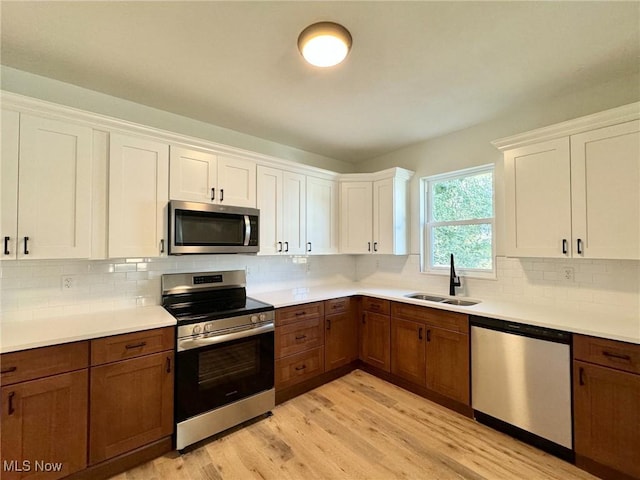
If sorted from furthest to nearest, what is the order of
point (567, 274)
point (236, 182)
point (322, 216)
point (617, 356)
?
point (322, 216)
point (236, 182)
point (567, 274)
point (617, 356)

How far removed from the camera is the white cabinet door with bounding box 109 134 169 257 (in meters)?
2.13

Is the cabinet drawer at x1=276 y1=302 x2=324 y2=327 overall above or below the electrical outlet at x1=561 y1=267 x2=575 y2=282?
below

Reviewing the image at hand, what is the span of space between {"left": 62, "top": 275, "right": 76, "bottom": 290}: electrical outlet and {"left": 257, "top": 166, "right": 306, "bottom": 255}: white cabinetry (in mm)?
1503

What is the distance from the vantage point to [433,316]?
267 centimetres

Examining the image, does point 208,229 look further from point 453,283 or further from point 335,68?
point 453,283

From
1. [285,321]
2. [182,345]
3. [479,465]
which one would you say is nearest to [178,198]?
[182,345]

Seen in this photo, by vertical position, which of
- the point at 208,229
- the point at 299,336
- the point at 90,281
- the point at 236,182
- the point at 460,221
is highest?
the point at 236,182

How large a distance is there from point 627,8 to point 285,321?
3051mm

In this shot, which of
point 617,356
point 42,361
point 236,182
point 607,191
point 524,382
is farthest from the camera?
point 236,182

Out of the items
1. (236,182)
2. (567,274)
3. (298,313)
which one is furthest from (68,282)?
(567,274)

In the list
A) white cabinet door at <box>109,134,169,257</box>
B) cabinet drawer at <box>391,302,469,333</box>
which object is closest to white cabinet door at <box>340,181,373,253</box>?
cabinet drawer at <box>391,302,469,333</box>

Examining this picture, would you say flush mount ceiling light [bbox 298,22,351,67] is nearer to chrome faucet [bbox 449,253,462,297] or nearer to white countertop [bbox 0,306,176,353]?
white countertop [bbox 0,306,176,353]

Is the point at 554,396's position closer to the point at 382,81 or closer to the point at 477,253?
the point at 477,253

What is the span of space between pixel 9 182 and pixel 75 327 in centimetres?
99
